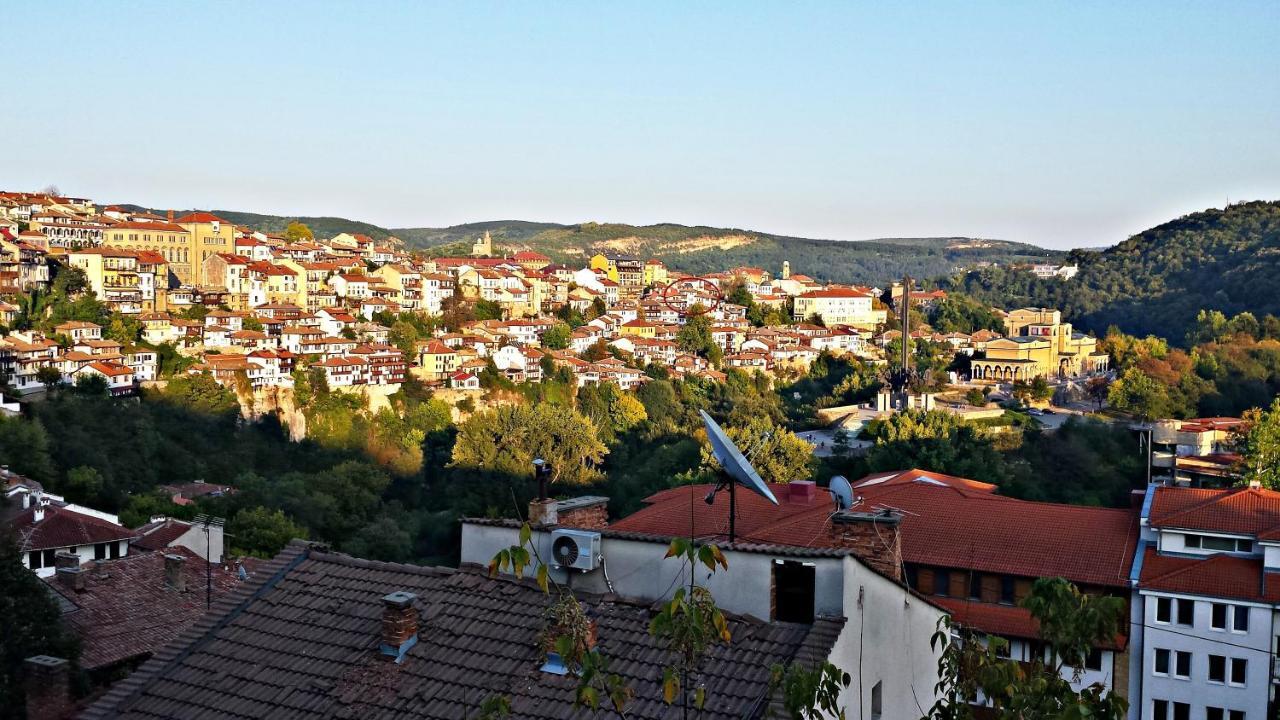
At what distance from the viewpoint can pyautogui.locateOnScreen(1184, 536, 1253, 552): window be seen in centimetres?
1366

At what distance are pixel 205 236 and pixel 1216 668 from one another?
5175 cm

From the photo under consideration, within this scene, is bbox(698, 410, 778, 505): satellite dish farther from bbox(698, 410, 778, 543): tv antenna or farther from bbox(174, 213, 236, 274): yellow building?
bbox(174, 213, 236, 274): yellow building

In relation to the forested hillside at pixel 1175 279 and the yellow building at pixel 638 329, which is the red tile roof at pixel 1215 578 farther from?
the forested hillside at pixel 1175 279

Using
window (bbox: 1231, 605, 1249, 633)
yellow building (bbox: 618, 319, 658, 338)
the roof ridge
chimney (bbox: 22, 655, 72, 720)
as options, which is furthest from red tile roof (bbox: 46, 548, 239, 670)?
yellow building (bbox: 618, 319, 658, 338)

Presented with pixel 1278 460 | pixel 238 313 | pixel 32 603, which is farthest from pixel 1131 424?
pixel 238 313

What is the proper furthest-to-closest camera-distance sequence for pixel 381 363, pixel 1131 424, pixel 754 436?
1. pixel 381 363
2. pixel 1131 424
3. pixel 754 436

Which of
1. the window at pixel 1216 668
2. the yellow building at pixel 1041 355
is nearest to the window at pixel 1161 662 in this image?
the window at pixel 1216 668

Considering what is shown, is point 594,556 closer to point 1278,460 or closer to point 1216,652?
point 1216,652

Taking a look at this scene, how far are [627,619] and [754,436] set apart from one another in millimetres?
23484

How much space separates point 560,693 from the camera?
171 inches

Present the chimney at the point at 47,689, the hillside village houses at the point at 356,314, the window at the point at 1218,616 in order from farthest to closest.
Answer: the hillside village houses at the point at 356,314 < the window at the point at 1218,616 < the chimney at the point at 47,689

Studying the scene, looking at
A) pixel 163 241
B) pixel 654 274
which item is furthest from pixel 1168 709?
pixel 654 274

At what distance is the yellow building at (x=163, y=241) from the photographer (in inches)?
1982

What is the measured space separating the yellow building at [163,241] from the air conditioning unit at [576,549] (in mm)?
50186
